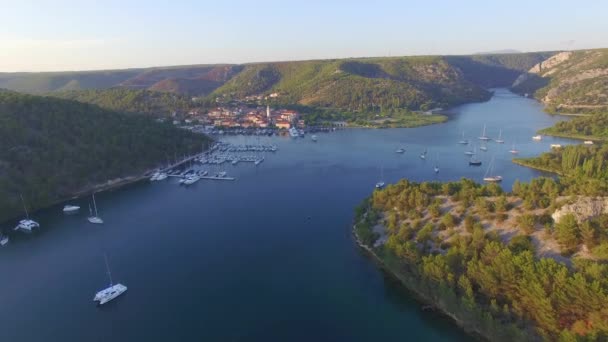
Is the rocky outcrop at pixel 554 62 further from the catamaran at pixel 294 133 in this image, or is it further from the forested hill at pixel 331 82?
the catamaran at pixel 294 133

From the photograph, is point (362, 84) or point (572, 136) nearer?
point (572, 136)

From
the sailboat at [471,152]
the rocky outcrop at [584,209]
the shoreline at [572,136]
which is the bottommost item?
the sailboat at [471,152]

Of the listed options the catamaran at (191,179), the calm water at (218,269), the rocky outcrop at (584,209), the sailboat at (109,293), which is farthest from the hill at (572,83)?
the sailboat at (109,293)

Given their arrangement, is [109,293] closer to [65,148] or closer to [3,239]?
[3,239]

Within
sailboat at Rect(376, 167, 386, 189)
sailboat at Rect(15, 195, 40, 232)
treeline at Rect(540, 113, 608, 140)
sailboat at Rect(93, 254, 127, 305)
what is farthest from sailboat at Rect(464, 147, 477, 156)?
sailboat at Rect(15, 195, 40, 232)

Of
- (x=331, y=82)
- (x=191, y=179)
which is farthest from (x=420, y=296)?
(x=331, y=82)

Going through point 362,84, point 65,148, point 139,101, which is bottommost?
point 65,148

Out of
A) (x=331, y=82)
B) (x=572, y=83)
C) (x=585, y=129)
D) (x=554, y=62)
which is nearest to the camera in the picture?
(x=585, y=129)
